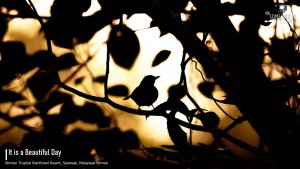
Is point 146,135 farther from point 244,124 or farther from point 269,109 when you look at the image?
point 269,109

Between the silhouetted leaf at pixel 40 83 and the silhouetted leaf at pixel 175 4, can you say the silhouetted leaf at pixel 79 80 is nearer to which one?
the silhouetted leaf at pixel 40 83

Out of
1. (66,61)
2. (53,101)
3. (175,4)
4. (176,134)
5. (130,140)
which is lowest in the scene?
(130,140)

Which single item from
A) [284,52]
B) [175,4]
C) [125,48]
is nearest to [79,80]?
[125,48]

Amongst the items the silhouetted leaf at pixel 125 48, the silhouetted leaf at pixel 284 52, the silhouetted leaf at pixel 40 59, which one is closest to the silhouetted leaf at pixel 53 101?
the silhouetted leaf at pixel 40 59

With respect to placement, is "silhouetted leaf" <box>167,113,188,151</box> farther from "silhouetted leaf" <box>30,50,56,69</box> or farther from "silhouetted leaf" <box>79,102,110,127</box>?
"silhouetted leaf" <box>30,50,56,69</box>

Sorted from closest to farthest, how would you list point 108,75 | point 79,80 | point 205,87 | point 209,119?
point 209,119
point 108,75
point 79,80
point 205,87

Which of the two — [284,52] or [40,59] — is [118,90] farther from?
[284,52]
